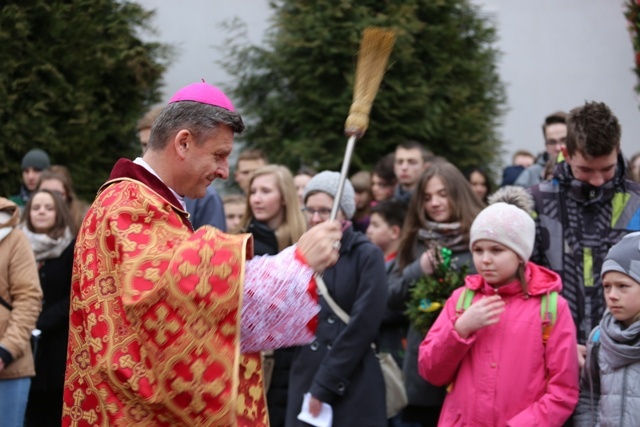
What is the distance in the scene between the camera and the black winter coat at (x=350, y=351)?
5.73 meters

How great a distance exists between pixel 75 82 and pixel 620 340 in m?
7.03

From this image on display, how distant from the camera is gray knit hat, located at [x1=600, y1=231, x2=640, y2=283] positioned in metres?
4.60

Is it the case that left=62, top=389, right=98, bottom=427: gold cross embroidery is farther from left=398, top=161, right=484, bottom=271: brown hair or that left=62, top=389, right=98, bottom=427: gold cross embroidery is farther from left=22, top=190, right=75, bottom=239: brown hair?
left=22, top=190, right=75, bottom=239: brown hair

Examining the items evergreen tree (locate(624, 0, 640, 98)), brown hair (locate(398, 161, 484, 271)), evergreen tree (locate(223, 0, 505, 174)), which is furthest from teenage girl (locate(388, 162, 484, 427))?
evergreen tree (locate(223, 0, 505, 174))

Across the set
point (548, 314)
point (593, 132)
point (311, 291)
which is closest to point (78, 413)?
point (311, 291)

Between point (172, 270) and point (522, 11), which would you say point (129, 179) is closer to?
point (172, 270)

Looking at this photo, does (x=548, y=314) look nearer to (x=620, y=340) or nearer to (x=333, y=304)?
(x=620, y=340)

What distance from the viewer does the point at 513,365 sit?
4.88 meters

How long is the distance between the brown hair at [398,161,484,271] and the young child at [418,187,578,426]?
1017 mm

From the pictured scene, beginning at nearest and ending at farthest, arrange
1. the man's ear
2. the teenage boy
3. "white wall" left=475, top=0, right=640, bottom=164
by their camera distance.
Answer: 1. the man's ear
2. the teenage boy
3. "white wall" left=475, top=0, right=640, bottom=164

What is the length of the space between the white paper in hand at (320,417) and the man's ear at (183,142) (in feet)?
8.35

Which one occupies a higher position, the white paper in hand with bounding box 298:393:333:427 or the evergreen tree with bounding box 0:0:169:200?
the evergreen tree with bounding box 0:0:169:200

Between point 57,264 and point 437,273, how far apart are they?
281 cm

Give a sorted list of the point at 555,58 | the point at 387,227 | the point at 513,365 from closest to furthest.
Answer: the point at 513,365, the point at 387,227, the point at 555,58
